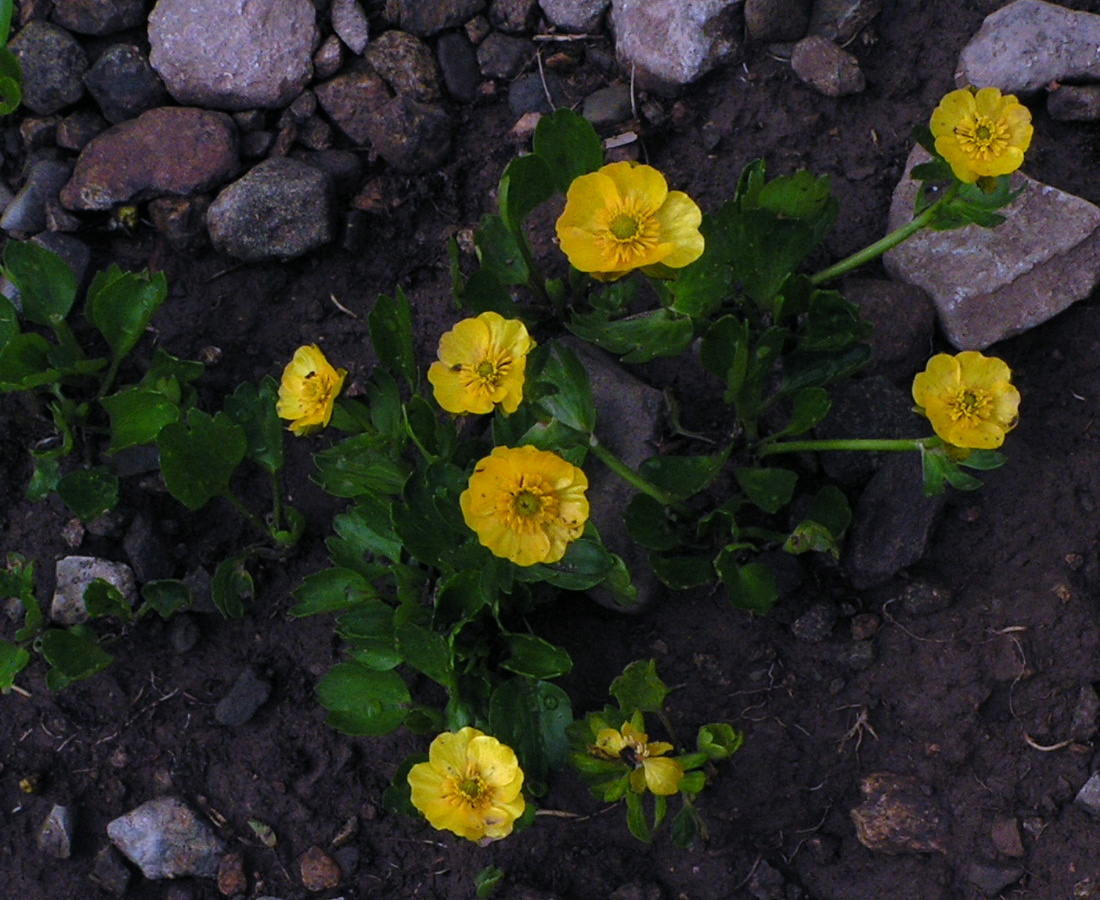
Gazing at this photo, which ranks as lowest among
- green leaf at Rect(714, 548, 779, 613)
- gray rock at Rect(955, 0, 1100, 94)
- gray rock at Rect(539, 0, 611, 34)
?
green leaf at Rect(714, 548, 779, 613)

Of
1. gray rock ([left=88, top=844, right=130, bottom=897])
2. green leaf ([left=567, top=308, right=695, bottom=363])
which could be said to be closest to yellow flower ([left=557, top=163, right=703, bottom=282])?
green leaf ([left=567, top=308, right=695, bottom=363])

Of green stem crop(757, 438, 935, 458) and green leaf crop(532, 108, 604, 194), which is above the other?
green leaf crop(532, 108, 604, 194)

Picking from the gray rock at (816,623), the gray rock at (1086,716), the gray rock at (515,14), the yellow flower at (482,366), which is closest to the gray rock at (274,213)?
the gray rock at (515,14)

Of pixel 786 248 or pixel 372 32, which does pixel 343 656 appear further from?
pixel 372 32

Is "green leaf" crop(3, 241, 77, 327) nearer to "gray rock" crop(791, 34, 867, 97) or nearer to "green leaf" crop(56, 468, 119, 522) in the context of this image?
"green leaf" crop(56, 468, 119, 522)

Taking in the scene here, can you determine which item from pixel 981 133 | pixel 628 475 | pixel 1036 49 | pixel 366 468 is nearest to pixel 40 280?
pixel 366 468

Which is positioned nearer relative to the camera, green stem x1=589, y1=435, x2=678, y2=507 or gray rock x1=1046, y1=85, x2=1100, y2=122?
green stem x1=589, y1=435, x2=678, y2=507

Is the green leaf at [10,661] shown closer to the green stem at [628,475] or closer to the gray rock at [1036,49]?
the green stem at [628,475]
